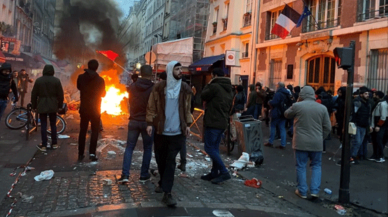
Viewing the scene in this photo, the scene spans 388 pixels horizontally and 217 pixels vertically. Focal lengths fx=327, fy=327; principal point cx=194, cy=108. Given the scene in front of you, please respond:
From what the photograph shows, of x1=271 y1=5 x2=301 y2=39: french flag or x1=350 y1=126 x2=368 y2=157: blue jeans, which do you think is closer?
Answer: x1=350 y1=126 x2=368 y2=157: blue jeans

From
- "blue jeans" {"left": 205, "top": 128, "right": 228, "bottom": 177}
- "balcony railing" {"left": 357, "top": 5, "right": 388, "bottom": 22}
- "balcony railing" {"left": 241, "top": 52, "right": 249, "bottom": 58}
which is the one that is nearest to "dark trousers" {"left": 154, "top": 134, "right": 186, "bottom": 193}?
Answer: "blue jeans" {"left": 205, "top": 128, "right": 228, "bottom": 177}

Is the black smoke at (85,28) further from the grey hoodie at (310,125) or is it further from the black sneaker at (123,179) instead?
the grey hoodie at (310,125)

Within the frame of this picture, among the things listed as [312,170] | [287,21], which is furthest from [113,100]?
[312,170]

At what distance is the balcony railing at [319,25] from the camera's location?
14.1 metres

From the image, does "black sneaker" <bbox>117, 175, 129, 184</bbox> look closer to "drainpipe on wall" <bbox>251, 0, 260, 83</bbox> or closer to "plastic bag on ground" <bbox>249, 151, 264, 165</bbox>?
"plastic bag on ground" <bbox>249, 151, 264, 165</bbox>

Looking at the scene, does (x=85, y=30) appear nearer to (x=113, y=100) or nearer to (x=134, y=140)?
(x=113, y=100)

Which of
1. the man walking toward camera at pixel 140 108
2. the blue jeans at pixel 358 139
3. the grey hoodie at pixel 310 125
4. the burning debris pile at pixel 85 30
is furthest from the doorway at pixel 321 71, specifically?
the burning debris pile at pixel 85 30

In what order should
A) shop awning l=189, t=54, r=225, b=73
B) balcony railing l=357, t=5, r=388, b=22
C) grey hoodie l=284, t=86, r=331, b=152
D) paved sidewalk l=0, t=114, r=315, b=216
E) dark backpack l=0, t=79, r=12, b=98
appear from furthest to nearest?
1. shop awning l=189, t=54, r=225, b=73
2. balcony railing l=357, t=5, r=388, b=22
3. dark backpack l=0, t=79, r=12, b=98
4. grey hoodie l=284, t=86, r=331, b=152
5. paved sidewalk l=0, t=114, r=315, b=216

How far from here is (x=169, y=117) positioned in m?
4.20

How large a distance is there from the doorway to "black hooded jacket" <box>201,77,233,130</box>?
1018cm

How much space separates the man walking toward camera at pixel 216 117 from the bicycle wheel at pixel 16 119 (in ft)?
20.9

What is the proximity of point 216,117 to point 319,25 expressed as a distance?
11.7 metres

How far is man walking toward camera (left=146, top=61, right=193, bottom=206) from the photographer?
13.7 feet

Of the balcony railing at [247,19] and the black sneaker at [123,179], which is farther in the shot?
the balcony railing at [247,19]
